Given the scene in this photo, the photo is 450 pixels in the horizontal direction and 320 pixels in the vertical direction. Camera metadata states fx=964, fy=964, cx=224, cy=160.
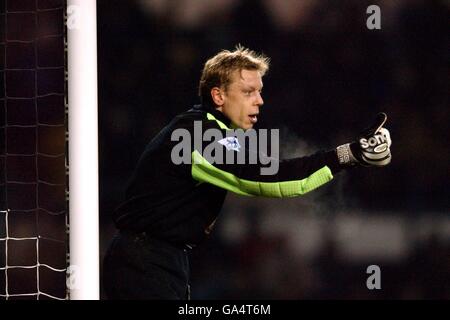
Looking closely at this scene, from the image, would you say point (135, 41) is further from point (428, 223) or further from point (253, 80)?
point (428, 223)

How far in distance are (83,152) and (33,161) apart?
1.11 metres

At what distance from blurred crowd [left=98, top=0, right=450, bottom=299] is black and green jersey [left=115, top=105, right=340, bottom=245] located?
1.33 meters

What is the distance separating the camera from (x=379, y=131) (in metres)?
3.09

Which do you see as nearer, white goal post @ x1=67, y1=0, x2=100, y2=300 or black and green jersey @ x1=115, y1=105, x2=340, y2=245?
black and green jersey @ x1=115, y1=105, x2=340, y2=245

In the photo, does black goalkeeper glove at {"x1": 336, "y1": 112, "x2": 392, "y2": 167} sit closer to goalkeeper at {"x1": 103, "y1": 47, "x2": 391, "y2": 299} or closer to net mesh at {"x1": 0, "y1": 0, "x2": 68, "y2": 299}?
goalkeeper at {"x1": 103, "y1": 47, "x2": 391, "y2": 299}

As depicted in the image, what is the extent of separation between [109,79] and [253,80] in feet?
4.35

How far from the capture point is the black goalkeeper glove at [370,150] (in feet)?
9.98

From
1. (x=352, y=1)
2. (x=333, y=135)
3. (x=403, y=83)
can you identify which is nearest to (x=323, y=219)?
(x=333, y=135)

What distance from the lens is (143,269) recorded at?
314 centimetres

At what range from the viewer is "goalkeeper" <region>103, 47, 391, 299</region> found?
3.13 m

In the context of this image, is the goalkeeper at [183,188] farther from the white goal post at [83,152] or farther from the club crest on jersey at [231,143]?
the white goal post at [83,152]

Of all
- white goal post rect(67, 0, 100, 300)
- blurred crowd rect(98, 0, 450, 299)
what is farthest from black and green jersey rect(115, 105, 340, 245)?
blurred crowd rect(98, 0, 450, 299)

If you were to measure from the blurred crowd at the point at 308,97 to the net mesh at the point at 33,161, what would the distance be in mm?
219

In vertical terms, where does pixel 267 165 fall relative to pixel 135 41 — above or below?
below
